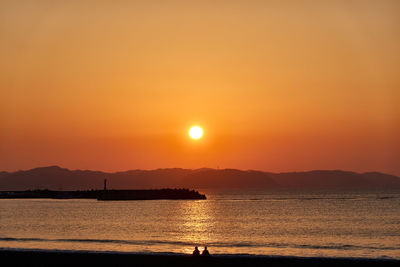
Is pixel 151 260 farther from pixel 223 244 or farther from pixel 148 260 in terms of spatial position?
pixel 223 244

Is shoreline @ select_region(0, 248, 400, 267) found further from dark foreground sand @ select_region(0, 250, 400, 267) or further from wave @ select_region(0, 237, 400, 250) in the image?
wave @ select_region(0, 237, 400, 250)

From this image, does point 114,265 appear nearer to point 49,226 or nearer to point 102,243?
point 102,243

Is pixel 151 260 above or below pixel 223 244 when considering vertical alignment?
below

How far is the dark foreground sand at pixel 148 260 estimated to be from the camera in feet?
107

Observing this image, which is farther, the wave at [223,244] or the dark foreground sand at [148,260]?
the wave at [223,244]

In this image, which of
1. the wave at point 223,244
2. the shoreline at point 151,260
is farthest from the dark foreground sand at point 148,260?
the wave at point 223,244

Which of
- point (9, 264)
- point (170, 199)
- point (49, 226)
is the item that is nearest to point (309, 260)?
point (9, 264)

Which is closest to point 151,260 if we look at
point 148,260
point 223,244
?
point 148,260

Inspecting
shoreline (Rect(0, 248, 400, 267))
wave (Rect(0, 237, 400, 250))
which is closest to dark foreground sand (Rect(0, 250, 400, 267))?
shoreline (Rect(0, 248, 400, 267))

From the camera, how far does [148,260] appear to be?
34.3 metres

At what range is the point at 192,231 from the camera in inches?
2549

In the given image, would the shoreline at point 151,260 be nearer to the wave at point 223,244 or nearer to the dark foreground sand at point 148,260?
the dark foreground sand at point 148,260

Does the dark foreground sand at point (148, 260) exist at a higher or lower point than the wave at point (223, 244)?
lower

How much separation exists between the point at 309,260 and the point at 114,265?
1126 centimetres
